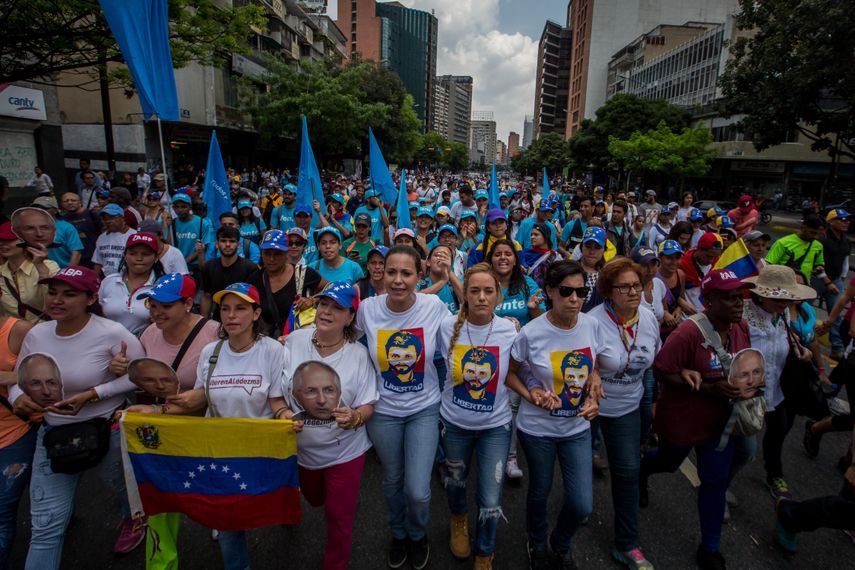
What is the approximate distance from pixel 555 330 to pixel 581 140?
167 feet

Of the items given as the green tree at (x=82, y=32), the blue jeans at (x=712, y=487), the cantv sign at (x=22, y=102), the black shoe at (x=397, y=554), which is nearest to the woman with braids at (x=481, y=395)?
the black shoe at (x=397, y=554)

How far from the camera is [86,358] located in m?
2.78

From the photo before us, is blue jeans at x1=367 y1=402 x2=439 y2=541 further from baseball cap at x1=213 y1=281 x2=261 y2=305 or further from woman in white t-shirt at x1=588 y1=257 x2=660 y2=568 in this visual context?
woman in white t-shirt at x1=588 y1=257 x2=660 y2=568

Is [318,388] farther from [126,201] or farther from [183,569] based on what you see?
[126,201]

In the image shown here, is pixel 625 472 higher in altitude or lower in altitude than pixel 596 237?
lower

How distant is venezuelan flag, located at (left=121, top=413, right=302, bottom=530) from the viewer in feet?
8.55

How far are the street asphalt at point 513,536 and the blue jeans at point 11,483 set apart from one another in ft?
1.77

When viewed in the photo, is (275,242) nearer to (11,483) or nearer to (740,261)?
(11,483)

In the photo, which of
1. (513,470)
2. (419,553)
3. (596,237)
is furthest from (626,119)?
(419,553)

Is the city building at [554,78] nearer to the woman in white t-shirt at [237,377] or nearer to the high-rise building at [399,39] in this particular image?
the high-rise building at [399,39]

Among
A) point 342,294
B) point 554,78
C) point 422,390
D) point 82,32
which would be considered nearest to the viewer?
point 342,294

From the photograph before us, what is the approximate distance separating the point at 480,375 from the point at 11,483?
9.02 feet

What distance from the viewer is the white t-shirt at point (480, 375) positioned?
291 cm

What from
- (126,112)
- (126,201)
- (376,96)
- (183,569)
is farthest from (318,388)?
(376,96)
